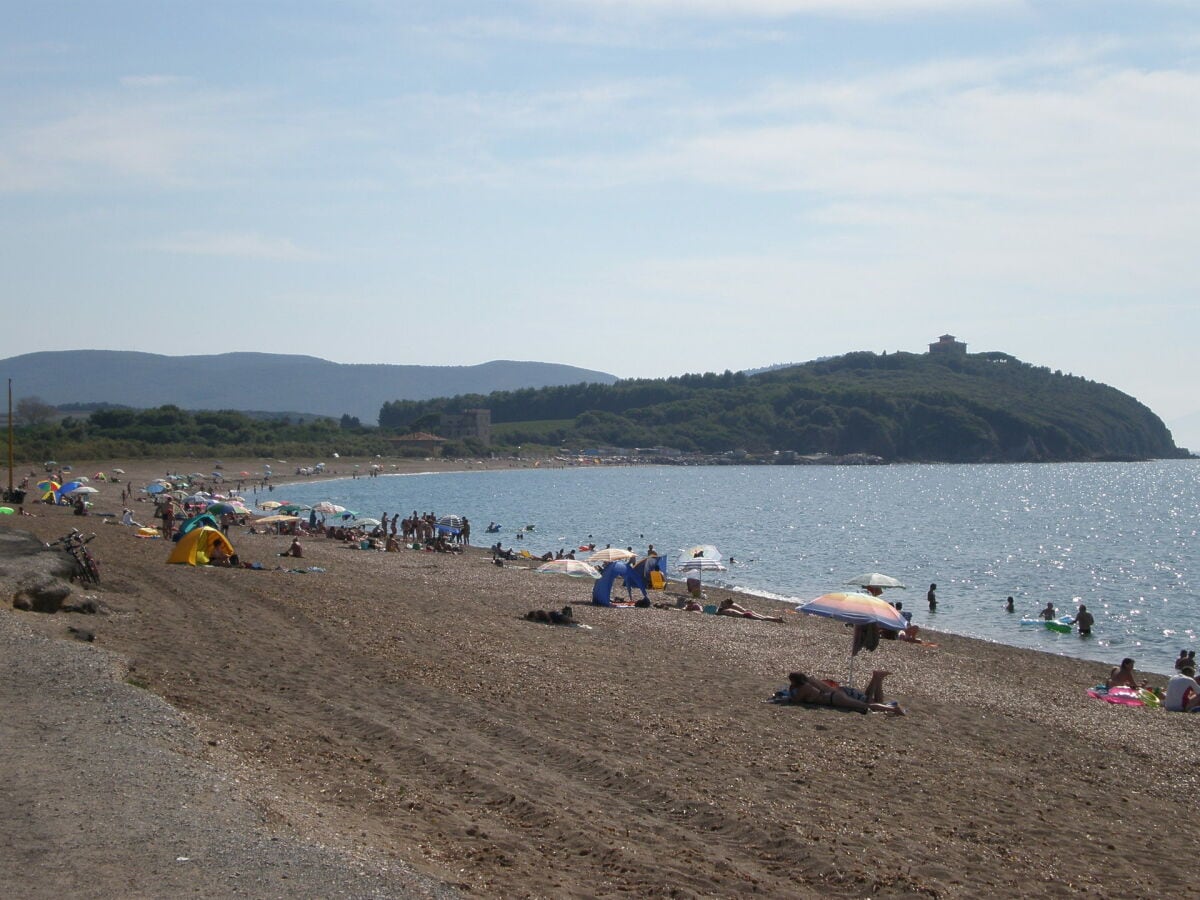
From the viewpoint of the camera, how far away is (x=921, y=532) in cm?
6384

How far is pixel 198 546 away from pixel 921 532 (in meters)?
48.7

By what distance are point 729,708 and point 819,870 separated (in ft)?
16.7

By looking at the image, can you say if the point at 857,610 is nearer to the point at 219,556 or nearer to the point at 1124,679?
the point at 1124,679

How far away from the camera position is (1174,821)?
9484 mm

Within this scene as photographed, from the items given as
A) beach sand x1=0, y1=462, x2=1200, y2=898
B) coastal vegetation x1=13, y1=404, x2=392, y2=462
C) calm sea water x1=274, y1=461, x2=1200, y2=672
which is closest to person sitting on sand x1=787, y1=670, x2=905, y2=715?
beach sand x1=0, y1=462, x2=1200, y2=898

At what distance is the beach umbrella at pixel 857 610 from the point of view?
12.9 meters

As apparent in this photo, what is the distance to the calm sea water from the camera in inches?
1281

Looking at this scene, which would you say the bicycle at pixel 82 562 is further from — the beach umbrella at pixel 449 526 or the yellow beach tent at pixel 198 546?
the beach umbrella at pixel 449 526

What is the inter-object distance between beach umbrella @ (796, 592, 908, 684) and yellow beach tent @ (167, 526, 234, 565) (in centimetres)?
1534

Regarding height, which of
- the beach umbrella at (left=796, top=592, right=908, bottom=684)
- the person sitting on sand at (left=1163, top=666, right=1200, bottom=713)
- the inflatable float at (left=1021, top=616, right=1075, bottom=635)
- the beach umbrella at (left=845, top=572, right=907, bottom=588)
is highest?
the beach umbrella at (left=845, top=572, right=907, bottom=588)

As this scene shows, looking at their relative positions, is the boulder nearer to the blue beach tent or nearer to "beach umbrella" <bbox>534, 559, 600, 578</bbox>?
the blue beach tent

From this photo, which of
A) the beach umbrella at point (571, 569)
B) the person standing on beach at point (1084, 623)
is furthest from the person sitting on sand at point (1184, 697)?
the beach umbrella at point (571, 569)

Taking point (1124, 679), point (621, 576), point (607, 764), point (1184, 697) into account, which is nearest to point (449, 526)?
point (621, 576)

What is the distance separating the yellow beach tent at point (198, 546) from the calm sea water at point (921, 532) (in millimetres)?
16474
